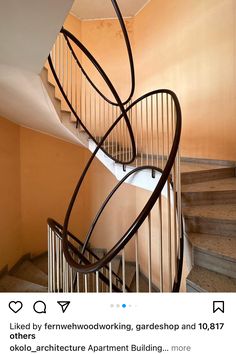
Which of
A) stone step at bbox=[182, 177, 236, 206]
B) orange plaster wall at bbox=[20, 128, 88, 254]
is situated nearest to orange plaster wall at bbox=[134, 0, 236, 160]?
stone step at bbox=[182, 177, 236, 206]

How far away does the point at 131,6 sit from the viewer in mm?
3699

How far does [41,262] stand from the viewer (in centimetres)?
384

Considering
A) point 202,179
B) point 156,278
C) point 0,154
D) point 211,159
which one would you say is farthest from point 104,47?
point 156,278

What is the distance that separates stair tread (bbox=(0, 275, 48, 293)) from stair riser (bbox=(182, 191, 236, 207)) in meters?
2.17

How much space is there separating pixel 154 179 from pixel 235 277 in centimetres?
103

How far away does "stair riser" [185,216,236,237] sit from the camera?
1.38 metres

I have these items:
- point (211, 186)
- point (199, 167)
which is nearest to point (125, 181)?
point (199, 167)

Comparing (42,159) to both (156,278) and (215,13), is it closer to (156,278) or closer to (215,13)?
(156,278)

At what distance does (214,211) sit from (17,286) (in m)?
2.75

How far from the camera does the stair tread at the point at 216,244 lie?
117 centimetres

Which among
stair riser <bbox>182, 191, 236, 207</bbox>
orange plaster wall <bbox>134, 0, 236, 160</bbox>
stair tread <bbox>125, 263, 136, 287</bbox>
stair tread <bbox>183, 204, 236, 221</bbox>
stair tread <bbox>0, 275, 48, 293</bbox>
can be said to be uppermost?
orange plaster wall <bbox>134, 0, 236, 160</bbox>

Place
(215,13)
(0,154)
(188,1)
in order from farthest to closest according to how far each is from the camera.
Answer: (0,154)
(188,1)
(215,13)
